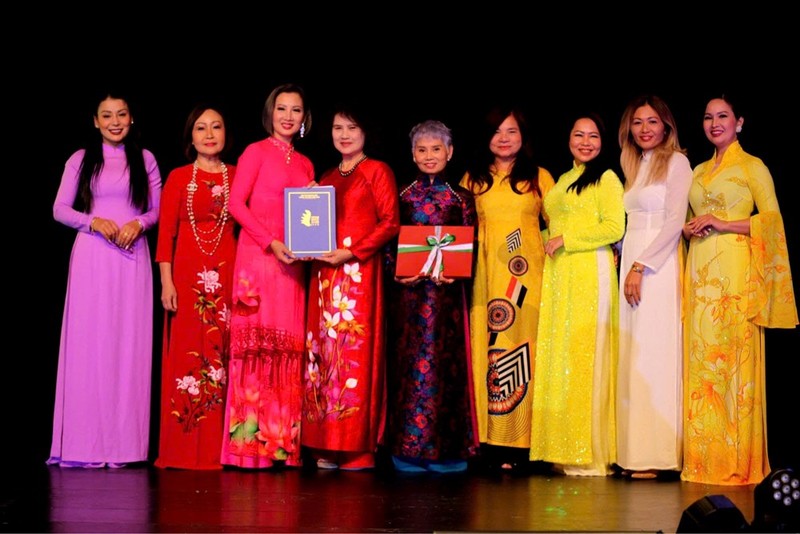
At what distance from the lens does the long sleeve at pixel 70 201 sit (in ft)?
16.4

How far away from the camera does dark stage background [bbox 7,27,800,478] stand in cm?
522

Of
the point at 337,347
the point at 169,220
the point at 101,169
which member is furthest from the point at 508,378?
the point at 101,169

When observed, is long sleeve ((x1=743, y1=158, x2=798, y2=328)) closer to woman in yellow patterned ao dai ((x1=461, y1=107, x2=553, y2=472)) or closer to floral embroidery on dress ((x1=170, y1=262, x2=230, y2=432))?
woman in yellow patterned ao dai ((x1=461, y1=107, x2=553, y2=472))

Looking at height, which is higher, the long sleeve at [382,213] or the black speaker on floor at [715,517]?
the long sleeve at [382,213]

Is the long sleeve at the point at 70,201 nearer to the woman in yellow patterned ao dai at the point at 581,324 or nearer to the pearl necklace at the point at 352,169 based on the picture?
the pearl necklace at the point at 352,169

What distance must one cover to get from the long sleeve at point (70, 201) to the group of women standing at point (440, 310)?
13 millimetres

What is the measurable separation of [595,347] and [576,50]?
4.58ft

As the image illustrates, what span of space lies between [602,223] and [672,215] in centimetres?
29

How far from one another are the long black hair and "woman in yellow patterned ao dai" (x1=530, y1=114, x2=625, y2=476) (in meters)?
1.79

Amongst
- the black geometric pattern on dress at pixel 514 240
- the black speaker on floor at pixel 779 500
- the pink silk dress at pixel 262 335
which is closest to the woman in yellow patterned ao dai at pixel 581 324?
the black geometric pattern on dress at pixel 514 240

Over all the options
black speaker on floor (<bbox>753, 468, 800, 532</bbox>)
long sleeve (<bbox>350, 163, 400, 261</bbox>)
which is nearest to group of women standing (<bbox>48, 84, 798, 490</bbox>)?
long sleeve (<bbox>350, 163, 400, 261</bbox>)

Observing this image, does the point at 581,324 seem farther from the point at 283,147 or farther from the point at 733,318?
the point at 283,147

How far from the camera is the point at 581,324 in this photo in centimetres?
482

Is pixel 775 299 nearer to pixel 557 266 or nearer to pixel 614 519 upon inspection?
pixel 557 266
